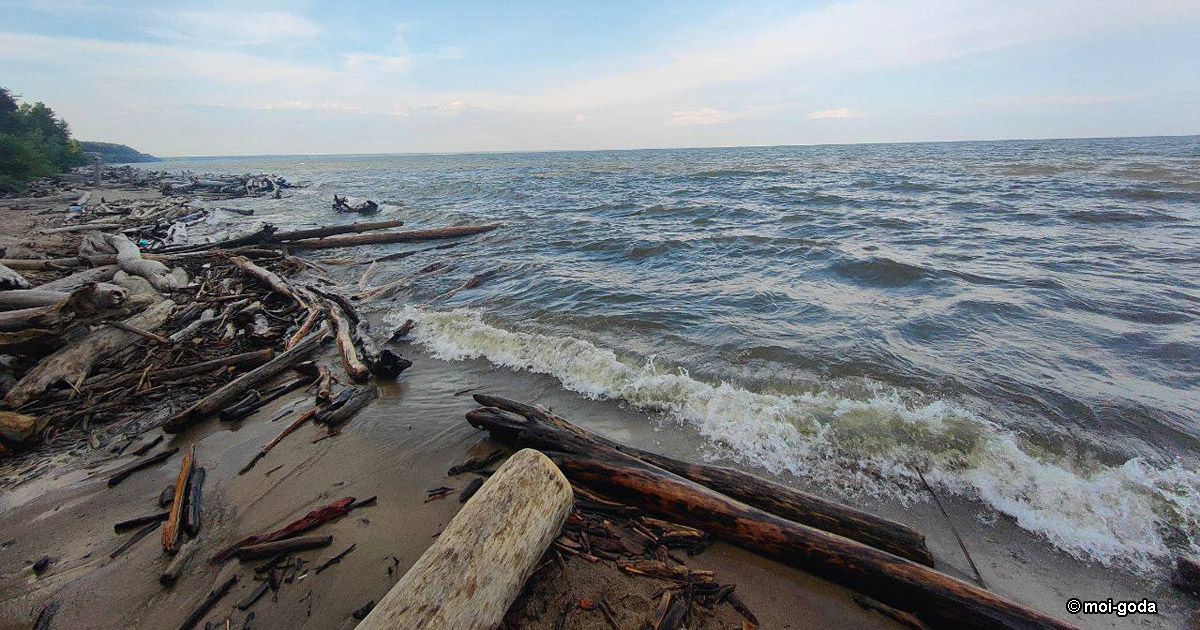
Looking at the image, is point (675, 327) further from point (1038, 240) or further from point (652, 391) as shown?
point (1038, 240)

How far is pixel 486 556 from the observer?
8.36 ft

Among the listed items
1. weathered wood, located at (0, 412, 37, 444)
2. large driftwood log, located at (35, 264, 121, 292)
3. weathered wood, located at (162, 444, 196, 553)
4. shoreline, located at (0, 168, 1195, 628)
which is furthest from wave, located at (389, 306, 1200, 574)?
large driftwood log, located at (35, 264, 121, 292)

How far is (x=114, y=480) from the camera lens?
4070 mm

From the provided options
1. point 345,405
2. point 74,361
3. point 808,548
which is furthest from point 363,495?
point 74,361

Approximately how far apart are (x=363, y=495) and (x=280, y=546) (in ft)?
2.28

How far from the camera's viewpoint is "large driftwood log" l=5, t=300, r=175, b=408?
519 centimetres

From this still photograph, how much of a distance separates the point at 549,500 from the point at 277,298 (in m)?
9.02

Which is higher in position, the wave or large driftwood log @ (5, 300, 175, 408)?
large driftwood log @ (5, 300, 175, 408)

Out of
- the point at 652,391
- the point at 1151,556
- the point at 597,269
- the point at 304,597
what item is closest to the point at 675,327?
the point at 652,391

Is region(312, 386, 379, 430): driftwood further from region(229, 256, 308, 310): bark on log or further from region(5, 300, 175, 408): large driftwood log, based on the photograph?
region(229, 256, 308, 310): bark on log

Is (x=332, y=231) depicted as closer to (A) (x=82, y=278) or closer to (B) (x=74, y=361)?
(A) (x=82, y=278)

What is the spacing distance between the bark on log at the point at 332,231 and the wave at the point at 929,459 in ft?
43.8

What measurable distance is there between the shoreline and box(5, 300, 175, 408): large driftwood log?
1.87 metres

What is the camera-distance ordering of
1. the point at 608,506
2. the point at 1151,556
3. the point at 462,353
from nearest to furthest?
the point at 1151,556 < the point at 608,506 < the point at 462,353
